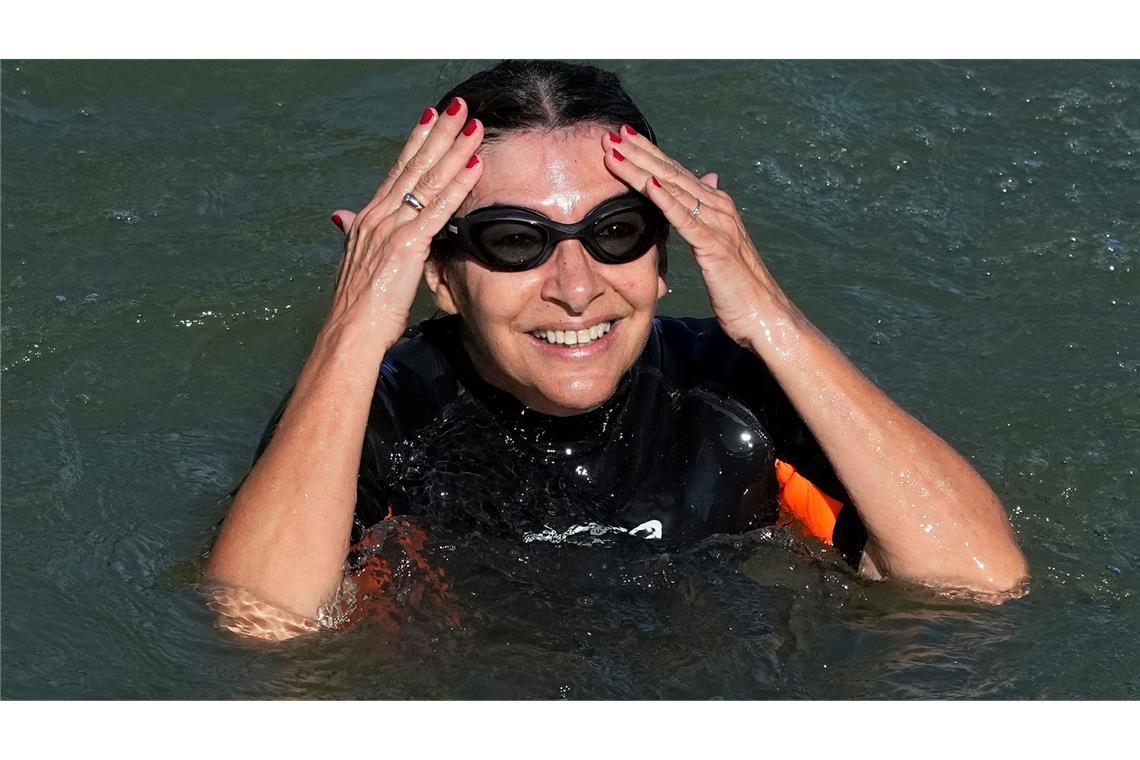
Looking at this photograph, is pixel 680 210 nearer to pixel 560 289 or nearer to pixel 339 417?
pixel 560 289

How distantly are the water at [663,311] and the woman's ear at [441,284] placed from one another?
81 cm

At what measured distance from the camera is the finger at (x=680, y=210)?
4.57 m

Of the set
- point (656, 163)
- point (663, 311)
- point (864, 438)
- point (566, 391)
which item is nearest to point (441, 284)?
point (566, 391)

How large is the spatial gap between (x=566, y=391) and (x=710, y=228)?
2.19ft

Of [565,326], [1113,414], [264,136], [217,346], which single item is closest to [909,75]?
[1113,414]

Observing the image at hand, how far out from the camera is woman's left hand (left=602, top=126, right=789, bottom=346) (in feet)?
15.1

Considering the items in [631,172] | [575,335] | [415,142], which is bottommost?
[575,335]

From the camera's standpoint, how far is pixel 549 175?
4.58m

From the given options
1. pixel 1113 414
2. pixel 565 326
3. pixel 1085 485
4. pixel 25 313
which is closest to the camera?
pixel 565 326

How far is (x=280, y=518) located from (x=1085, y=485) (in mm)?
3231

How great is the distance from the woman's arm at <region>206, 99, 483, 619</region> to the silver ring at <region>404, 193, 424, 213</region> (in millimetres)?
15

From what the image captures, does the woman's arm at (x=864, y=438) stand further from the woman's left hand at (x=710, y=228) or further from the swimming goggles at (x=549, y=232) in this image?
the swimming goggles at (x=549, y=232)

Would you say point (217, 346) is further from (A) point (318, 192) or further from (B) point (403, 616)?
(B) point (403, 616)

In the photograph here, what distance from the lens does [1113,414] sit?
6.53 metres
